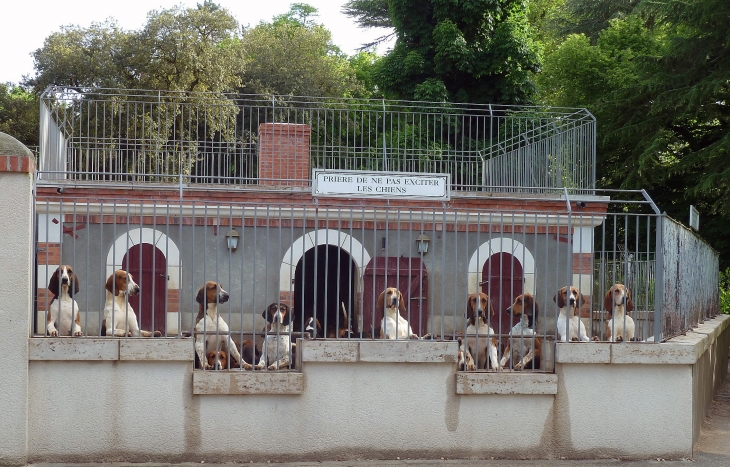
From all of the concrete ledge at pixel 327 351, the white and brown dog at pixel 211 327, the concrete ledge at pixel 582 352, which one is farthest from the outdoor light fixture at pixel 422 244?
the white and brown dog at pixel 211 327

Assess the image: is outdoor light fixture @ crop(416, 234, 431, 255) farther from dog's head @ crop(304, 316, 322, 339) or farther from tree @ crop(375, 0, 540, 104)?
tree @ crop(375, 0, 540, 104)

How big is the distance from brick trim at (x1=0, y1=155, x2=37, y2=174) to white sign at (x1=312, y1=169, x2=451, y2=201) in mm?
3142

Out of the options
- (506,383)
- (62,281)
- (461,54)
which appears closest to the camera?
(506,383)

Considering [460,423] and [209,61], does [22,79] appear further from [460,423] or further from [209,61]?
[460,423]

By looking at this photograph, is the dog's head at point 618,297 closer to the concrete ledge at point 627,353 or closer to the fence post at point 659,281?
the fence post at point 659,281

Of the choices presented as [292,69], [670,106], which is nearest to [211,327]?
[670,106]

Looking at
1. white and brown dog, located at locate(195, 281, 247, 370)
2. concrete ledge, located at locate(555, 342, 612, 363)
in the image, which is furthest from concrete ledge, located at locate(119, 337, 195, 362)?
concrete ledge, located at locate(555, 342, 612, 363)

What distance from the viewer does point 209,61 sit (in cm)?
3070

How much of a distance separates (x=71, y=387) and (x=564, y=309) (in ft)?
16.5

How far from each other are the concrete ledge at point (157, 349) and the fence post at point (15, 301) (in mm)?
810

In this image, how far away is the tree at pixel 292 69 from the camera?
35.1 metres

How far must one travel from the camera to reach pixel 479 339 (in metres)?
9.38

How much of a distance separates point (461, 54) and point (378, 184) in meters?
18.7

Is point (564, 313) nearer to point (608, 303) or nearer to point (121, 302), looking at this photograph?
point (608, 303)
